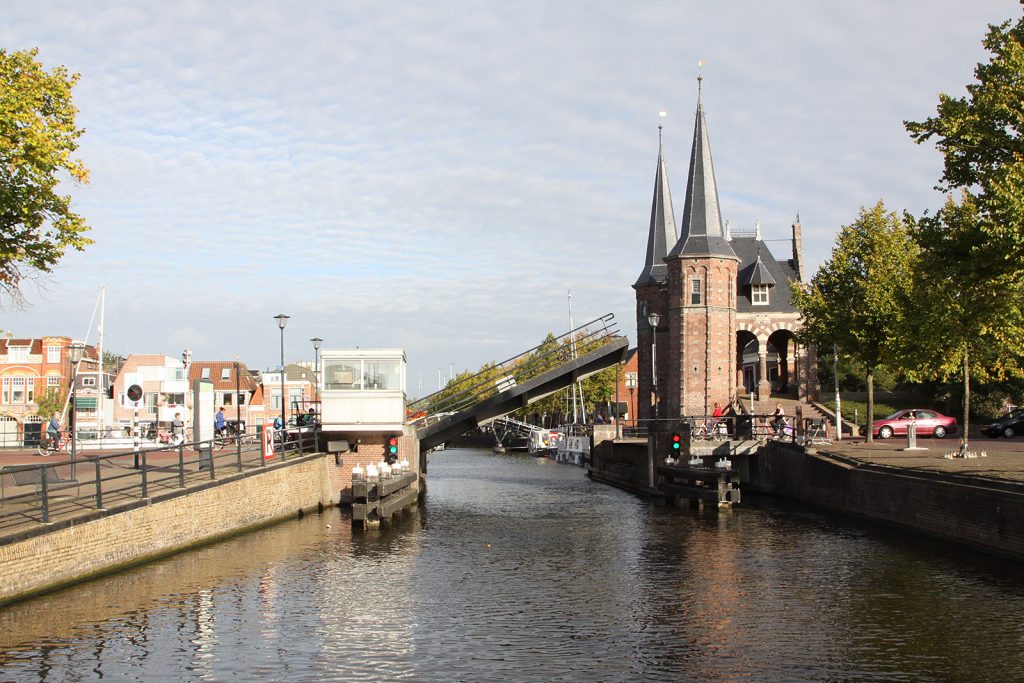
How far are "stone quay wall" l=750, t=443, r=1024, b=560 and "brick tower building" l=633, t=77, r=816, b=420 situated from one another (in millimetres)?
21542

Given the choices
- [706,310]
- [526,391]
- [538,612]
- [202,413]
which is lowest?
[538,612]

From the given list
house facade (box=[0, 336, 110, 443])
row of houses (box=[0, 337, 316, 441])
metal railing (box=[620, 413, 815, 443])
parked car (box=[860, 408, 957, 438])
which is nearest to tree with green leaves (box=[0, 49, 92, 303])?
metal railing (box=[620, 413, 815, 443])

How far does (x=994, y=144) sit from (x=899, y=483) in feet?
28.8

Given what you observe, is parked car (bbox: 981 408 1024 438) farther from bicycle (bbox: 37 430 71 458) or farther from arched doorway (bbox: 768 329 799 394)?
bicycle (bbox: 37 430 71 458)

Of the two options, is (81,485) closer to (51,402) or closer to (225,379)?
(51,402)

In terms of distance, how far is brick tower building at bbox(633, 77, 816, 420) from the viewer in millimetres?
58375

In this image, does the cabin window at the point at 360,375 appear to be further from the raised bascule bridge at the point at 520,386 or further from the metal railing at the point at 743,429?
the metal railing at the point at 743,429

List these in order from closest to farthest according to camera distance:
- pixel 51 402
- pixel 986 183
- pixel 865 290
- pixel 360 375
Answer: pixel 986 183 → pixel 360 375 → pixel 865 290 → pixel 51 402

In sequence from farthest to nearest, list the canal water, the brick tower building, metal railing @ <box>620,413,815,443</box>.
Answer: the brick tower building → metal railing @ <box>620,413,815,443</box> → the canal water

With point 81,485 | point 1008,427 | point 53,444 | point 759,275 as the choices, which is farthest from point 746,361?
point 81,485

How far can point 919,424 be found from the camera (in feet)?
154

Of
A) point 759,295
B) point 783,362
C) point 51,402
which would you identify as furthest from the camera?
point 51,402

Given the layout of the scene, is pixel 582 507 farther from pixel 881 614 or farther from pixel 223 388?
pixel 223 388

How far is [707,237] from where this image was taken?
58.7 m
